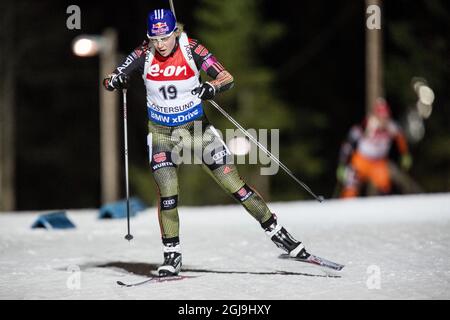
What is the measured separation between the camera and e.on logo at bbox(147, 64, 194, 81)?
5730 mm

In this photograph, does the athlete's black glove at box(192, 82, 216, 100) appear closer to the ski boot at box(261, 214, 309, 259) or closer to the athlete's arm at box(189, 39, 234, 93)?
the athlete's arm at box(189, 39, 234, 93)

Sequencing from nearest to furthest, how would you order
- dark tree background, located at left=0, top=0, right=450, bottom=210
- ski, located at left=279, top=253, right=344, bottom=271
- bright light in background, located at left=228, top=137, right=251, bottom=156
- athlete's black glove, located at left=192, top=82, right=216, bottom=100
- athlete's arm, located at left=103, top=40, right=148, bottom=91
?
athlete's black glove, located at left=192, top=82, right=216, bottom=100, ski, located at left=279, top=253, right=344, bottom=271, athlete's arm, located at left=103, top=40, right=148, bottom=91, bright light in background, located at left=228, top=137, right=251, bottom=156, dark tree background, located at left=0, top=0, right=450, bottom=210

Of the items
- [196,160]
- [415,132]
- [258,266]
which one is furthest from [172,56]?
[415,132]

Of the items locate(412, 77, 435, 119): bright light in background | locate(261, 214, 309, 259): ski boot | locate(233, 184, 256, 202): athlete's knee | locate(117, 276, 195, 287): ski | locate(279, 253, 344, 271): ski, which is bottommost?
locate(117, 276, 195, 287): ski

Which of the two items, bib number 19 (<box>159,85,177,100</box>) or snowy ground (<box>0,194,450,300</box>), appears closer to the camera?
snowy ground (<box>0,194,450,300</box>)

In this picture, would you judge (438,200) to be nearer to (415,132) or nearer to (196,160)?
(196,160)

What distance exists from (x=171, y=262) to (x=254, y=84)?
2861cm

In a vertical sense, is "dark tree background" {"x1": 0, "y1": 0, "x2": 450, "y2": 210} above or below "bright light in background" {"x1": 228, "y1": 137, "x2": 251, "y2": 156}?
above

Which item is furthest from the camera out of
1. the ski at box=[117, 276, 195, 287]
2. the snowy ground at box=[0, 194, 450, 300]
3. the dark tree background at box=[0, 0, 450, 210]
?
the dark tree background at box=[0, 0, 450, 210]

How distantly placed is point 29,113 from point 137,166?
5.38 meters

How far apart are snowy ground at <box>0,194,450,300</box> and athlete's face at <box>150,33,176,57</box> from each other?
1.61m

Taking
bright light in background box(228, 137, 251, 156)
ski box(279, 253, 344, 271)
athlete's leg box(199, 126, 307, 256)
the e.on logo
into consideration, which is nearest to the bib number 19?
the e.on logo

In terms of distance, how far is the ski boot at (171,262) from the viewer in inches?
223

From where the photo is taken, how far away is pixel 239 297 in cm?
486
